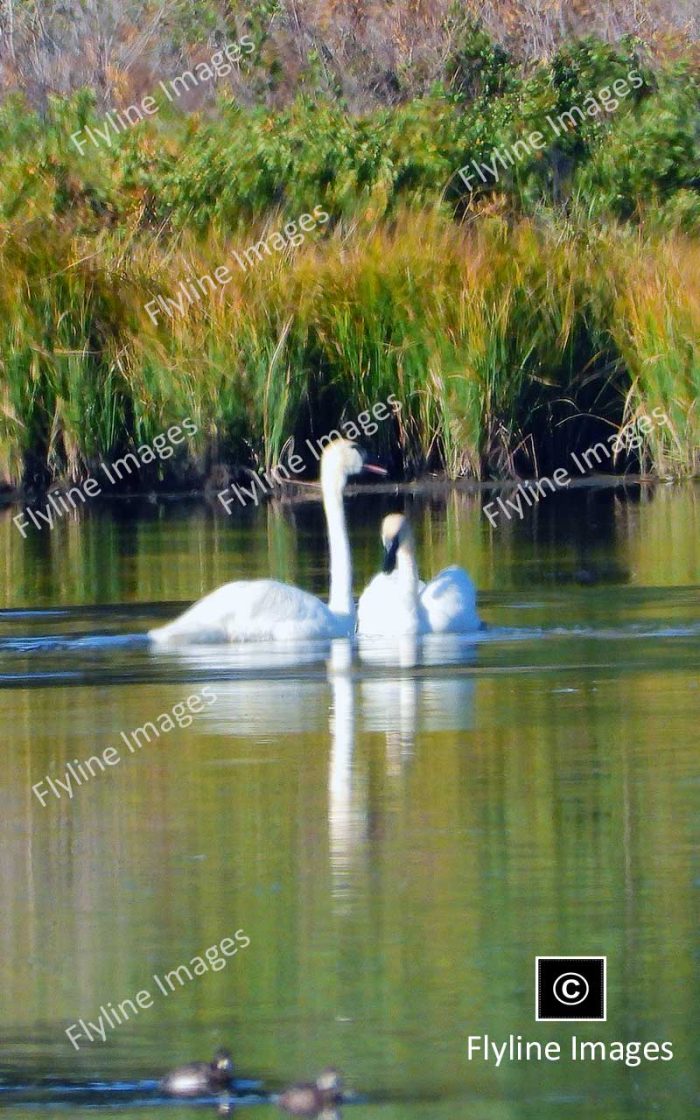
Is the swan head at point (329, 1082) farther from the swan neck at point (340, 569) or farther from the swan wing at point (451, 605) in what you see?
the swan neck at point (340, 569)

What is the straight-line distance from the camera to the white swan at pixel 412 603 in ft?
38.5

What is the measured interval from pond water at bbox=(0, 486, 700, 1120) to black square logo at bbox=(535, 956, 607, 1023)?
0.10ft

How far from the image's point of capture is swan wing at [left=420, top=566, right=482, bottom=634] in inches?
460

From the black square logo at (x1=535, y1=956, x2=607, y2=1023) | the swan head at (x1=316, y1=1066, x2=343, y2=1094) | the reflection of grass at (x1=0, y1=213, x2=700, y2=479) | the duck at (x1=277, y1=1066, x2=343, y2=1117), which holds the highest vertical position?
the reflection of grass at (x1=0, y1=213, x2=700, y2=479)

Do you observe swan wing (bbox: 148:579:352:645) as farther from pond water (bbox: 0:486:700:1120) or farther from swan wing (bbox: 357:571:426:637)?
swan wing (bbox: 357:571:426:637)

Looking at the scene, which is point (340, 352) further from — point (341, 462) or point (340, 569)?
point (340, 569)

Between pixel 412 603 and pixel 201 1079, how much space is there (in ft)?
22.6

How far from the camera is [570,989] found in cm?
563

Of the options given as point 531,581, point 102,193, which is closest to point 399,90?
point 102,193

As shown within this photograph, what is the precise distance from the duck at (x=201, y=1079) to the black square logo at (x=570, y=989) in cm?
79

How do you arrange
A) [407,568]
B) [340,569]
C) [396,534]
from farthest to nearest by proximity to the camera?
[396,534] < [340,569] < [407,568]

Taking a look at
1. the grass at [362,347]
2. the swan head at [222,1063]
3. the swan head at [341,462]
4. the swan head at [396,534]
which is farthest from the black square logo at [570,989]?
the grass at [362,347]

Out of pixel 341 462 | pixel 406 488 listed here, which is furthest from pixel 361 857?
pixel 406 488

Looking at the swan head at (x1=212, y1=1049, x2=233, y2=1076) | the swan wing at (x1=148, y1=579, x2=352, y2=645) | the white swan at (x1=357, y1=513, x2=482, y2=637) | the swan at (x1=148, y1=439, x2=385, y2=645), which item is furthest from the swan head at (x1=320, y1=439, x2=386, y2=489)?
the swan head at (x1=212, y1=1049, x2=233, y2=1076)
